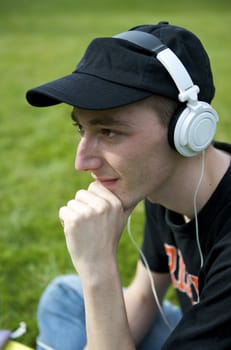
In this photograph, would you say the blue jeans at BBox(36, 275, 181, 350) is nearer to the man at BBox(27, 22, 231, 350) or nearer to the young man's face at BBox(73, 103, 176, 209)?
the man at BBox(27, 22, 231, 350)

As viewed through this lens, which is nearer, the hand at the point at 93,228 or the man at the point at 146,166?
the man at the point at 146,166

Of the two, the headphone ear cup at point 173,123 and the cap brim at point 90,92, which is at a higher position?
the cap brim at point 90,92

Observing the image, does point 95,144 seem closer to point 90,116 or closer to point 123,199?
point 90,116

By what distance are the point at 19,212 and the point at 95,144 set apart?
110 inches

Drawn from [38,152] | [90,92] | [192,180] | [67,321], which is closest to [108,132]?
[90,92]

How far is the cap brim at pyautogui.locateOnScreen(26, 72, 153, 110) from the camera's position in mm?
1707

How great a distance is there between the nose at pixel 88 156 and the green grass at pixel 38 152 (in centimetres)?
155

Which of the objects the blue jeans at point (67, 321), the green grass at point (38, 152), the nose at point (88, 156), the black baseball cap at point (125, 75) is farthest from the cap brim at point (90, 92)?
the green grass at point (38, 152)

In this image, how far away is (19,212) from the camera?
4.52 metres

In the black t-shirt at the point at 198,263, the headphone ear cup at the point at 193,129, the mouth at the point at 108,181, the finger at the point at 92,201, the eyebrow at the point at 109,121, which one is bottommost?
the black t-shirt at the point at 198,263

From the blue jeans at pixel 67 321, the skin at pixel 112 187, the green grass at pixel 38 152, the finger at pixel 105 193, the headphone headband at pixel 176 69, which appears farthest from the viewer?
the green grass at pixel 38 152

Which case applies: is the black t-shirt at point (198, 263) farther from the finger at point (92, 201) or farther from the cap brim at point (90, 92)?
the cap brim at point (90, 92)

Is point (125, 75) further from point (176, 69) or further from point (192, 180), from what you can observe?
point (192, 180)

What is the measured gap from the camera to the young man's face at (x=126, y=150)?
1798mm
